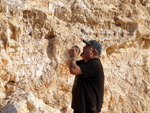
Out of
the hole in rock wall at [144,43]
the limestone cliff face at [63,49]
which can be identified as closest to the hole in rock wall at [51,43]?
the limestone cliff face at [63,49]

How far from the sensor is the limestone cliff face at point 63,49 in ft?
11.1

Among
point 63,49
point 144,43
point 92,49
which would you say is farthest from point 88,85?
point 144,43

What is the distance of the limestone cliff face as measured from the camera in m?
3.37

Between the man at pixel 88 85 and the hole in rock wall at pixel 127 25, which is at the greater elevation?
the hole in rock wall at pixel 127 25

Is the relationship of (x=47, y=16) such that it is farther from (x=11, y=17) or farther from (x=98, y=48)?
(x=98, y=48)

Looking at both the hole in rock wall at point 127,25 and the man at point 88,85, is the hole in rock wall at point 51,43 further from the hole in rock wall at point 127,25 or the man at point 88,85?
the hole in rock wall at point 127,25

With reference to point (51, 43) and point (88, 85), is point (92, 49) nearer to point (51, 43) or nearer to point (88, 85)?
point (88, 85)

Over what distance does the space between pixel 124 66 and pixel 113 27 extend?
0.93 meters

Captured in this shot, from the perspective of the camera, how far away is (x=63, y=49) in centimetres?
397

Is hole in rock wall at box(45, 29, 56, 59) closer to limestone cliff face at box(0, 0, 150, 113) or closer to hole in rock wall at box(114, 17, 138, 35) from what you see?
limestone cliff face at box(0, 0, 150, 113)

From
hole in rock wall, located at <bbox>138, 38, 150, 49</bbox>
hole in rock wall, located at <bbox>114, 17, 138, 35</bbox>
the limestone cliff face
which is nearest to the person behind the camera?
the limestone cliff face

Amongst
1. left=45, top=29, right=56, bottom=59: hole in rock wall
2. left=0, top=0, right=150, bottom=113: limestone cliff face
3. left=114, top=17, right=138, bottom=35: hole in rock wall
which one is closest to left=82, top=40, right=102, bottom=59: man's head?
left=0, top=0, right=150, bottom=113: limestone cliff face

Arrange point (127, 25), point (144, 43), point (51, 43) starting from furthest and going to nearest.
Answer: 1. point (144, 43)
2. point (127, 25)
3. point (51, 43)

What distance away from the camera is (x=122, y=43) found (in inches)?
188
